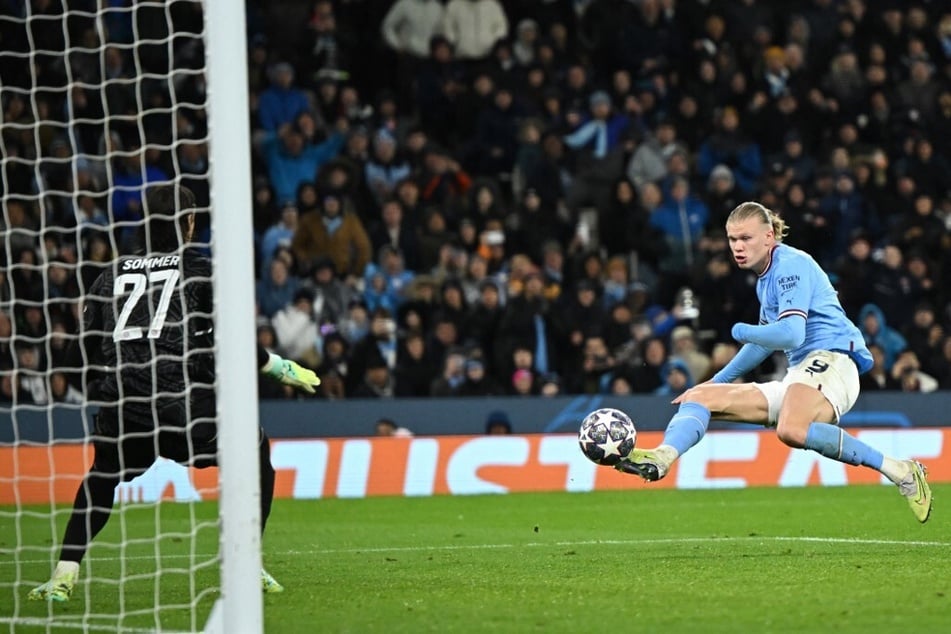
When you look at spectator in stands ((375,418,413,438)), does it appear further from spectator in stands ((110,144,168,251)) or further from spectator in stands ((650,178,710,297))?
spectator in stands ((650,178,710,297))

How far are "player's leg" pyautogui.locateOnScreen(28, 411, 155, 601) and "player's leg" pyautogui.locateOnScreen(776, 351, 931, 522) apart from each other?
135 inches

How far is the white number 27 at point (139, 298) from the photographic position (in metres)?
7.20

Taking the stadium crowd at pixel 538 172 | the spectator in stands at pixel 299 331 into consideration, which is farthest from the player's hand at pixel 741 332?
the spectator in stands at pixel 299 331

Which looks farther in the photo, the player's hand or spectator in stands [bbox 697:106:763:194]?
spectator in stands [bbox 697:106:763:194]

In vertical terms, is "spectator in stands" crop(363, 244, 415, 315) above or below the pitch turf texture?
above

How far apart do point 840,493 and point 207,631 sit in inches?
348

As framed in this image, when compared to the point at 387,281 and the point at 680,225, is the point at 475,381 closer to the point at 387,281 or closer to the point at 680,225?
the point at 387,281

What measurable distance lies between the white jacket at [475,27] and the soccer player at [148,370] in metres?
11.8

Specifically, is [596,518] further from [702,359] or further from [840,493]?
[702,359]

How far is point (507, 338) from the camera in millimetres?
15797

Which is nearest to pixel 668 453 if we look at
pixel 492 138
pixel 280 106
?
pixel 492 138

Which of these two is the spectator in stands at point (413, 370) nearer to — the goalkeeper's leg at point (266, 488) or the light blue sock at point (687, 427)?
the light blue sock at point (687, 427)

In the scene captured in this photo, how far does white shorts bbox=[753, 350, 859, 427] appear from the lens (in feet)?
27.5

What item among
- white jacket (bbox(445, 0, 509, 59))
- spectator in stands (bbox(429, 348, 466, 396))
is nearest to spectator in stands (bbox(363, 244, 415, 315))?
spectator in stands (bbox(429, 348, 466, 396))
